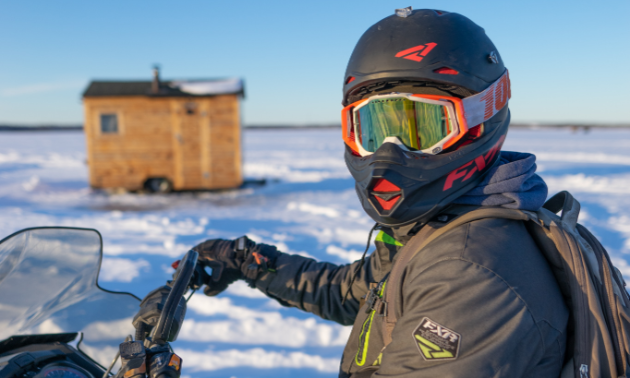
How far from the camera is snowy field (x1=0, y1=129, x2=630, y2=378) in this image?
10.4 feet

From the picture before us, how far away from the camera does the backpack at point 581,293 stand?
3.69 ft

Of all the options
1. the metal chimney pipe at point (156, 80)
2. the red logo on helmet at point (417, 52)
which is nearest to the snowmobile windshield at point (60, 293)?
the red logo on helmet at point (417, 52)

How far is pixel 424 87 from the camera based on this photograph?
1.54m

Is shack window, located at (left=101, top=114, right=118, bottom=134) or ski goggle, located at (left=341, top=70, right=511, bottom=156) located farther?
shack window, located at (left=101, top=114, right=118, bottom=134)

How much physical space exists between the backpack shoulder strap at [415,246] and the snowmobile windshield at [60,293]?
105 centimetres

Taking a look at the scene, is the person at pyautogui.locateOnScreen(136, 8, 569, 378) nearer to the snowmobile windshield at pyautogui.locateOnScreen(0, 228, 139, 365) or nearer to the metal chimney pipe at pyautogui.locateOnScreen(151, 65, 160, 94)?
the snowmobile windshield at pyautogui.locateOnScreen(0, 228, 139, 365)

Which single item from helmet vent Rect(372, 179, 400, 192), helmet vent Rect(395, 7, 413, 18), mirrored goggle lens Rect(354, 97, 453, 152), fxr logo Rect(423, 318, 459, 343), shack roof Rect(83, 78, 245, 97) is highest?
helmet vent Rect(395, 7, 413, 18)

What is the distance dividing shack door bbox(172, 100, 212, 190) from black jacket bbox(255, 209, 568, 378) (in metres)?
11.2

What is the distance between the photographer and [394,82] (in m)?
1.57

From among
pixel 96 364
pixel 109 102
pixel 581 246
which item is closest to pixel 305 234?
pixel 96 364

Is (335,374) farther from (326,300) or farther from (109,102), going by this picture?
(109,102)

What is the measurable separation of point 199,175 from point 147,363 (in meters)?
11.0

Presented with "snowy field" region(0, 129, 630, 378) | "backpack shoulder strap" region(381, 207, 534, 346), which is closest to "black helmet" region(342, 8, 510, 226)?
"backpack shoulder strap" region(381, 207, 534, 346)

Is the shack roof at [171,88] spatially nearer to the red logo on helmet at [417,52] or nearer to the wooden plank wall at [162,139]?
the wooden plank wall at [162,139]
